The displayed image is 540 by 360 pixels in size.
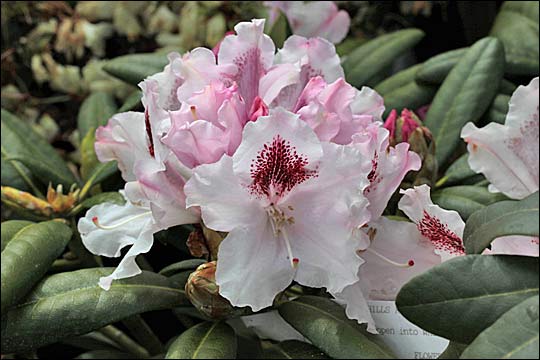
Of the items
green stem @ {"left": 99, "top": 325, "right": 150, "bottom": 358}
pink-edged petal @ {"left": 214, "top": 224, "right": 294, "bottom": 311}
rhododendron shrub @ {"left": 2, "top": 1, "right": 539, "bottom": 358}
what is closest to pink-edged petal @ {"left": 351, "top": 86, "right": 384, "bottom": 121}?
rhododendron shrub @ {"left": 2, "top": 1, "right": 539, "bottom": 358}

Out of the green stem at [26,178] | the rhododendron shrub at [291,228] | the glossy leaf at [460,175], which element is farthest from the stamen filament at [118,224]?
the glossy leaf at [460,175]

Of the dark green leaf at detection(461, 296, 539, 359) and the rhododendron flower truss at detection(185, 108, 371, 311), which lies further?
the rhododendron flower truss at detection(185, 108, 371, 311)

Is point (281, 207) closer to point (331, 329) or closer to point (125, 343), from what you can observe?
point (331, 329)

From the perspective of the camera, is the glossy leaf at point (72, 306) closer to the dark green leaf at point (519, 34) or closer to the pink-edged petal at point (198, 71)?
the pink-edged petal at point (198, 71)

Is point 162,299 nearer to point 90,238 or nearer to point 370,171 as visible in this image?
point 90,238

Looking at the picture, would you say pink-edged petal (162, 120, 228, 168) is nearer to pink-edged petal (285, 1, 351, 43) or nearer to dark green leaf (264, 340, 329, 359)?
dark green leaf (264, 340, 329, 359)

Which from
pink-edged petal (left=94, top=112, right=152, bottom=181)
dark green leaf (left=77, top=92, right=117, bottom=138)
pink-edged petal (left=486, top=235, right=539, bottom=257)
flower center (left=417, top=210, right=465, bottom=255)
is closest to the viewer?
pink-edged petal (left=486, top=235, right=539, bottom=257)
